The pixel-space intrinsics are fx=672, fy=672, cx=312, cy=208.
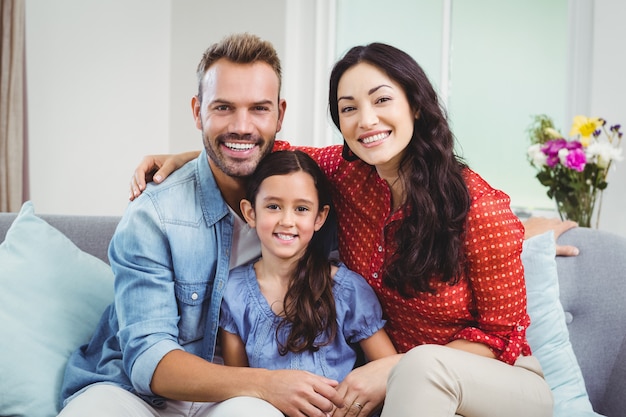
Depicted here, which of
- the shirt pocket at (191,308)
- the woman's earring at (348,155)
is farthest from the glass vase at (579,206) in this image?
the shirt pocket at (191,308)

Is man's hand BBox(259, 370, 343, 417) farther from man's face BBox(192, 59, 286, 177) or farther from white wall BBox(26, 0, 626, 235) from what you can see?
white wall BBox(26, 0, 626, 235)

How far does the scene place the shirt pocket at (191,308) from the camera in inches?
65.4

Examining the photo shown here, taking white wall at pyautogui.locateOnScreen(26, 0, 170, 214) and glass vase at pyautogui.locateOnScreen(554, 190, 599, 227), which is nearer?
glass vase at pyautogui.locateOnScreen(554, 190, 599, 227)

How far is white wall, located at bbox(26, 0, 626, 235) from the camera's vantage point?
3500 mm

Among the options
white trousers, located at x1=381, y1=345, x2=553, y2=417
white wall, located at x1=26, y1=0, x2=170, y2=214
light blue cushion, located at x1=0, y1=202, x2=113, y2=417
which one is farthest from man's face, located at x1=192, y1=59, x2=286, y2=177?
white wall, located at x1=26, y1=0, x2=170, y2=214

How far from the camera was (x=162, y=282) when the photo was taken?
160 centimetres

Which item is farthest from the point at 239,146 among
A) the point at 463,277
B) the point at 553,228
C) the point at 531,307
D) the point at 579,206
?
the point at 579,206

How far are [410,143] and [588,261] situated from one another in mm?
741

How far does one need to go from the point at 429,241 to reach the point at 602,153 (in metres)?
1.24

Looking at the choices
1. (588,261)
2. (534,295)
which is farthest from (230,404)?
(588,261)

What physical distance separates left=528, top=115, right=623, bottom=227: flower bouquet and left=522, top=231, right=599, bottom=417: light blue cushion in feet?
2.32

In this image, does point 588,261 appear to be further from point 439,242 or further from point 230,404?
point 230,404

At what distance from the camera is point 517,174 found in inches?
135

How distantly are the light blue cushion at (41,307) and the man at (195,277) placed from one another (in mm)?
61
